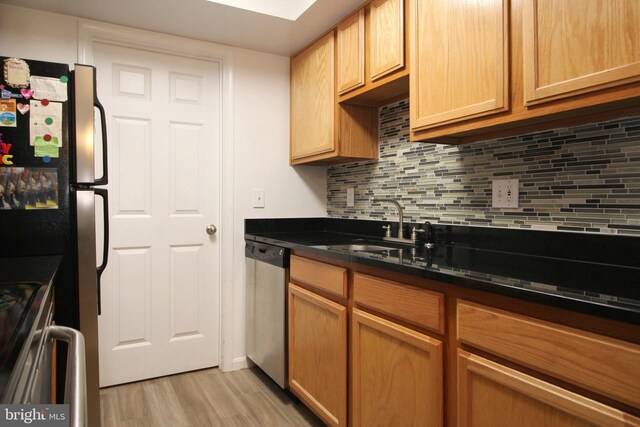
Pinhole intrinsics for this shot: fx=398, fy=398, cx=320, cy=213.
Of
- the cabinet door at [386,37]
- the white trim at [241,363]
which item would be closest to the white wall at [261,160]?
the white trim at [241,363]

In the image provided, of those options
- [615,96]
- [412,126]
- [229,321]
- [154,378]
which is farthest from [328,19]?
[154,378]

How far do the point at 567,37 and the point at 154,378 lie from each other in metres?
2.68

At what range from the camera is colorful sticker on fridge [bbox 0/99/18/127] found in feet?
4.85

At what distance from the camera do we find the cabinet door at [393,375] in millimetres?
1236

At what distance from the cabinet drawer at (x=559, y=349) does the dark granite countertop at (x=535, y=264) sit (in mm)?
64

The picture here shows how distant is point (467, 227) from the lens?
1.78 metres

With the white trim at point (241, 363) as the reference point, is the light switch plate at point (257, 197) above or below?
above

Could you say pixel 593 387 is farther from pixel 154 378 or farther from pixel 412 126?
pixel 154 378

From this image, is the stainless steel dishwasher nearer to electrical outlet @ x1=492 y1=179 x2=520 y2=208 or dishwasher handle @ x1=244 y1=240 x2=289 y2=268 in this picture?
dishwasher handle @ x1=244 y1=240 x2=289 y2=268

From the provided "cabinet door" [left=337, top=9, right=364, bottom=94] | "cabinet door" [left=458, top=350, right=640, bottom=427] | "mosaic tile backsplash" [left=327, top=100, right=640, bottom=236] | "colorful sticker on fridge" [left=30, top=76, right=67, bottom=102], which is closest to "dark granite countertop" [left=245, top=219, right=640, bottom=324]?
"mosaic tile backsplash" [left=327, top=100, right=640, bottom=236]

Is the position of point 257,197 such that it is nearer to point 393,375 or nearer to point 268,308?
point 268,308

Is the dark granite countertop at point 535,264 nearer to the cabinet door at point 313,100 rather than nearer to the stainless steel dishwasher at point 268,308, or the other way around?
the stainless steel dishwasher at point 268,308

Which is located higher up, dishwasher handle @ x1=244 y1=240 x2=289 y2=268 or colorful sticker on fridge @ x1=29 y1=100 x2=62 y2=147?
colorful sticker on fridge @ x1=29 y1=100 x2=62 y2=147

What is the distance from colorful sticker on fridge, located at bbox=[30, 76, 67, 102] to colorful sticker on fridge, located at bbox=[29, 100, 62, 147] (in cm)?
2
